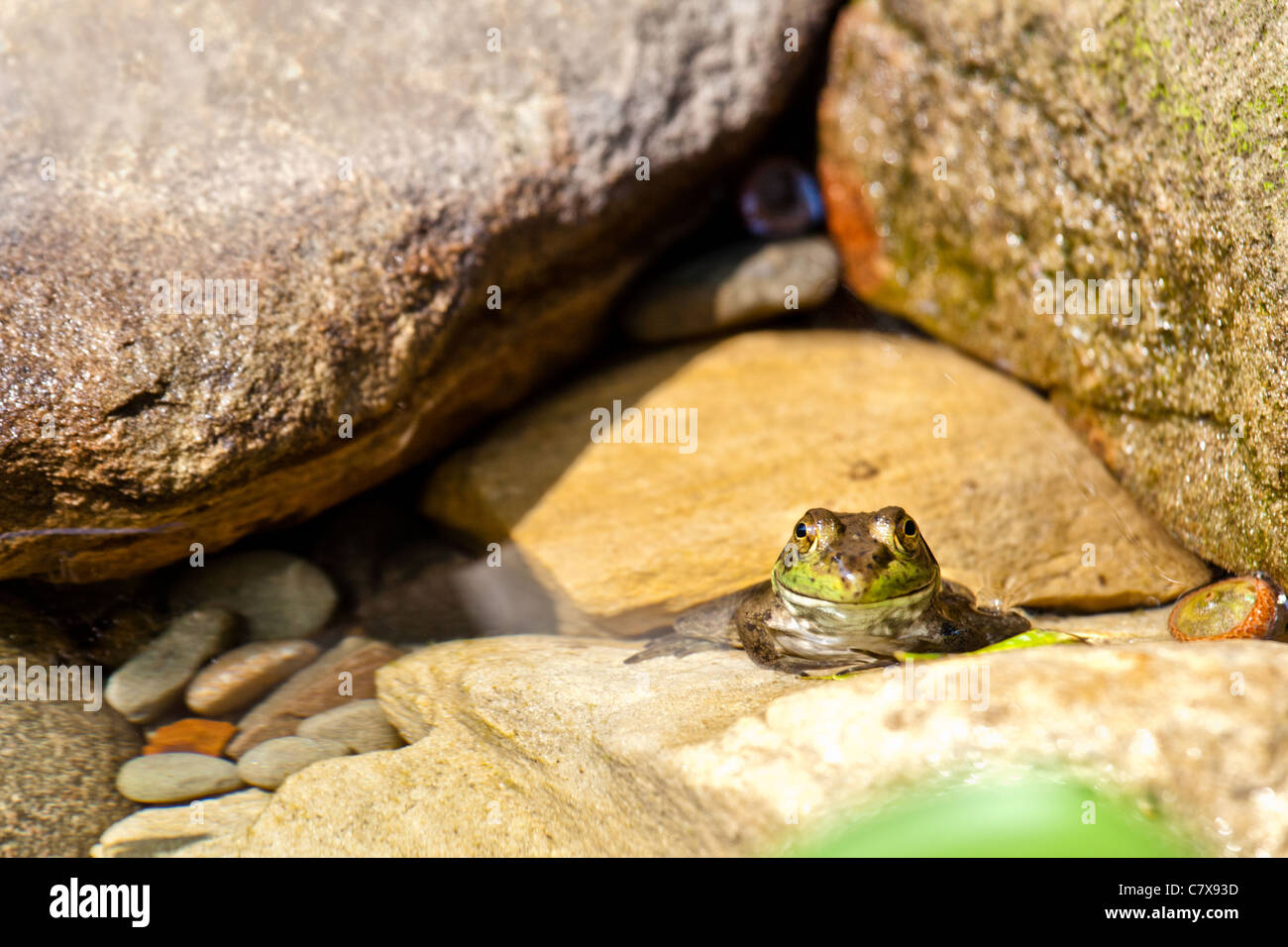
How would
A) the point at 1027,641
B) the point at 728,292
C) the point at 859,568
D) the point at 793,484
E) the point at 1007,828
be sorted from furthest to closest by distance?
1. the point at 728,292
2. the point at 793,484
3. the point at 1027,641
4. the point at 859,568
5. the point at 1007,828

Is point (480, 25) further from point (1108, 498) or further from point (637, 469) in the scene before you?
point (1108, 498)

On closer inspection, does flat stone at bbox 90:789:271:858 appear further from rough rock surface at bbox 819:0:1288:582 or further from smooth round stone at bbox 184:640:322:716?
rough rock surface at bbox 819:0:1288:582

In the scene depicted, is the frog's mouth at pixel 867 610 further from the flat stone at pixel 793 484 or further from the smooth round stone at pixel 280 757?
the smooth round stone at pixel 280 757

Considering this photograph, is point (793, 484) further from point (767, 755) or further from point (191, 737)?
point (191, 737)

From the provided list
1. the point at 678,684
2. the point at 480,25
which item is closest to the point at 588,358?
the point at 480,25

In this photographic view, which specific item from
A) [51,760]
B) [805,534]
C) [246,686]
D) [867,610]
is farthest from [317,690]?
[867,610]
